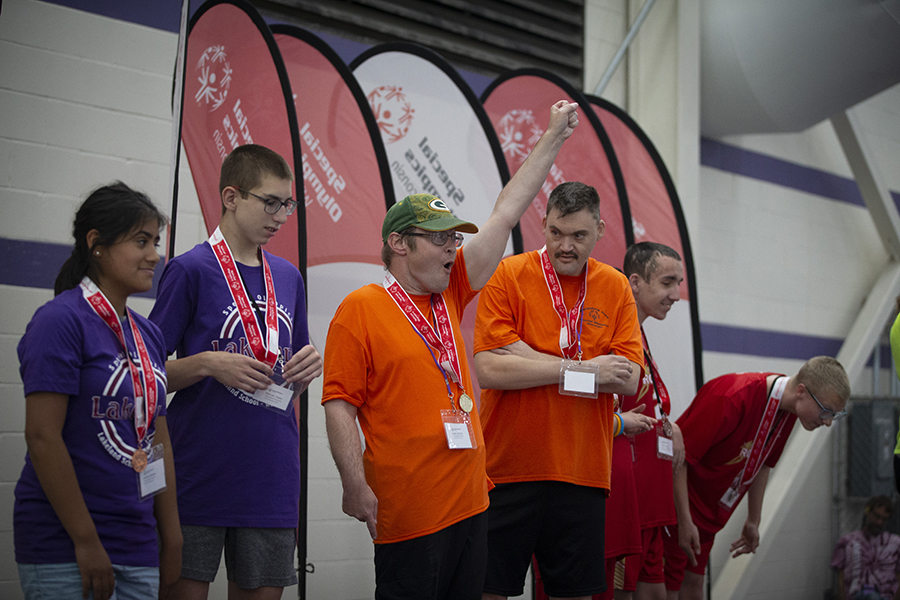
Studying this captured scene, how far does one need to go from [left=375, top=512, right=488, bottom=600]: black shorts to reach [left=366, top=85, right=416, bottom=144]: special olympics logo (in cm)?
198

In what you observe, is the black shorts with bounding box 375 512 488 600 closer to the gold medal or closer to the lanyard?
the gold medal

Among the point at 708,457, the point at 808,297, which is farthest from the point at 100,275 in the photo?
the point at 808,297

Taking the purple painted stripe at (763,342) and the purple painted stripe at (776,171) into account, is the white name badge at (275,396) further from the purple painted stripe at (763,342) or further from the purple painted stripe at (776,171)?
the purple painted stripe at (776,171)

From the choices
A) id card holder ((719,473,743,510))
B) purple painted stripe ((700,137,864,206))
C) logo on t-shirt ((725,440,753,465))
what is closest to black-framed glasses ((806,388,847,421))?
logo on t-shirt ((725,440,753,465))

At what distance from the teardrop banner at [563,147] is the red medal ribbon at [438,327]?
1882mm

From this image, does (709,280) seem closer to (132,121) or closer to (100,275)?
(132,121)

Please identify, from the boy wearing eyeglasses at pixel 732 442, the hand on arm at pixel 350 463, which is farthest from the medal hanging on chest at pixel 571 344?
the boy wearing eyeglasses at pixel 732 442

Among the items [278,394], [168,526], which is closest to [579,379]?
[278,394]

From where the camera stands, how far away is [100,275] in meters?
1.59

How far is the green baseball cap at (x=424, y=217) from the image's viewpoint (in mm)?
1751

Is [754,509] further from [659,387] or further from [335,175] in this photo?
[335,175]

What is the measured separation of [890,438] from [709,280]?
197 centimetres

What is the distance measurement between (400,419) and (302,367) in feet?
1.09

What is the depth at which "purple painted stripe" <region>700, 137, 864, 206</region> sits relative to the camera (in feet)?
17.3
